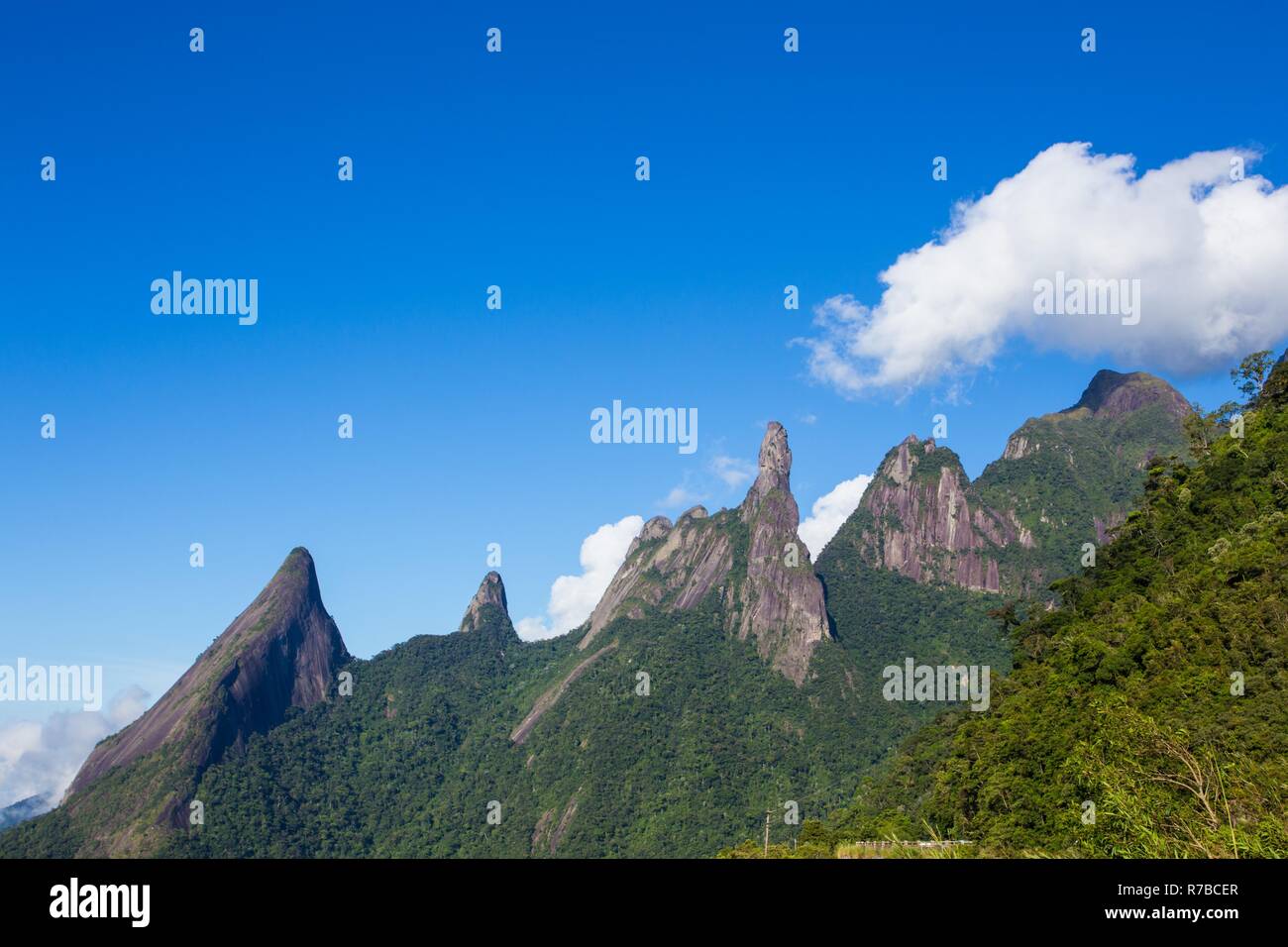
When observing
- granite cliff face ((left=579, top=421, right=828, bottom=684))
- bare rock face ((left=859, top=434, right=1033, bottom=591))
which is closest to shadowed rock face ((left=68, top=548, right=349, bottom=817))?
granite cliff face ((left=579, top=421, right=828, bottom=684))

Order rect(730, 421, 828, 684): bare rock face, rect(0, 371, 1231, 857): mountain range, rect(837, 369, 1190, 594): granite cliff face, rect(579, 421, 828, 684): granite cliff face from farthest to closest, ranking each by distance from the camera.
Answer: rect(837, 369, 1190, 594): granite cliff face
rect(579, 421, 828, 684): granite cliff face
rect(730, 421, 828, 684): bare rock face
rect(0, 371, 1231, 857): mountain range

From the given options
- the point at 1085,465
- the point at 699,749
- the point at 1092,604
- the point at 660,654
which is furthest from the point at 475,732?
the point at 1092,604

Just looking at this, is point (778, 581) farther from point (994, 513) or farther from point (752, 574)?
point (994, 513)

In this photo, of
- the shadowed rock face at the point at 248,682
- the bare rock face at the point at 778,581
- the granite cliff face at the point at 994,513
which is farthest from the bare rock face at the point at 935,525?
the shadowed rock face at the point at 248,682

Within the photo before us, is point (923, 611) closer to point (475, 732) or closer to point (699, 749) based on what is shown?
point (699, 749)

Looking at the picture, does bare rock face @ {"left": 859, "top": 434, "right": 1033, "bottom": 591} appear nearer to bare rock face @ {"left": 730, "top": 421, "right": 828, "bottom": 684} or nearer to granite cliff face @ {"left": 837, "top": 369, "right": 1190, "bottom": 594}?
granite cliff face @ {"left": 837, "top": 369, "right": 1190, "bottom": 594}
